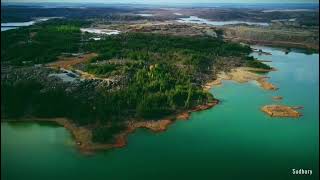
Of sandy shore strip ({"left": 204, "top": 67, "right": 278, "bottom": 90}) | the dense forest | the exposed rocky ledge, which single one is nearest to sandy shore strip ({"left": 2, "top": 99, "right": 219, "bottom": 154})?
the dense forest

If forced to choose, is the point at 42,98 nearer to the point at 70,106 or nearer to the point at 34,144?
the point at 70,106

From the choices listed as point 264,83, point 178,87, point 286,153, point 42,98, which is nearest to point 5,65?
point 42,98

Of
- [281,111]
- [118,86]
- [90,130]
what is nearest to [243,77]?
[281,111]

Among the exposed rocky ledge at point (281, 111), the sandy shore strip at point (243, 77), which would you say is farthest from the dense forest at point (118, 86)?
the exposed rocky ledge at point (281, 111)

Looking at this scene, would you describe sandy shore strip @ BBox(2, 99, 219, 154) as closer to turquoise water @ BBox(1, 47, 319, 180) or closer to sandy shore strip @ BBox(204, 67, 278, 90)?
turquoise water @ BBox(1, 47, 319, 180)

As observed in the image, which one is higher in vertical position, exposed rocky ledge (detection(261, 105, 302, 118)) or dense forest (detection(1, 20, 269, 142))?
dense forest (detection(1, 20, 269, 142))

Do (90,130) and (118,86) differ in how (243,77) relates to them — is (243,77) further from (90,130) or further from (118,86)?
(90,130)
